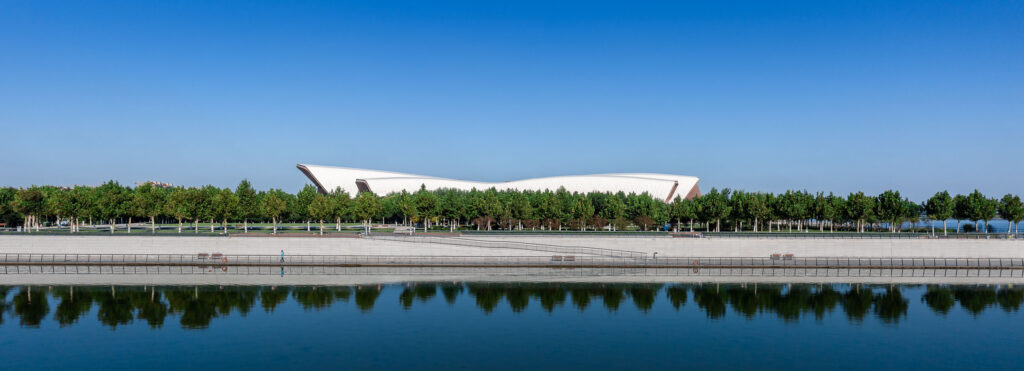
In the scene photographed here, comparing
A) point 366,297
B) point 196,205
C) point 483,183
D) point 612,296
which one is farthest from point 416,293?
point 483,183

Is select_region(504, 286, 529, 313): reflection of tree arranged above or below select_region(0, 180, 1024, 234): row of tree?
below

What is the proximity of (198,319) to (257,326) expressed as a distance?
9.96ft

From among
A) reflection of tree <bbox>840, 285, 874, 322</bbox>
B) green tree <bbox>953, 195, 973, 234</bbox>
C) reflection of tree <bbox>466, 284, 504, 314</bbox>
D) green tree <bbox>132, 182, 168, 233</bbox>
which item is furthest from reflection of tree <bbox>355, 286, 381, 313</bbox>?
green tree <bbox>953, 195, 973, 234</bbox>

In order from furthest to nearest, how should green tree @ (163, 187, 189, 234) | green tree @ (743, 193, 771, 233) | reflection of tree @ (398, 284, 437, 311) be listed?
green tree @ (743, 193, 771, 233)
green tree @ (163, 187, 189, 234)
reflection of tree @ (398, 284, 437, 311)

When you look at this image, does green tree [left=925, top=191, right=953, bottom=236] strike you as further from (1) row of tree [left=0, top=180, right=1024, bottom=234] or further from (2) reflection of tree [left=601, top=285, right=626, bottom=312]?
(2) reflection of tree [left=601, top=285, right=626, bottom=312]

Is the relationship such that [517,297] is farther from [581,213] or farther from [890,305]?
[581,213]

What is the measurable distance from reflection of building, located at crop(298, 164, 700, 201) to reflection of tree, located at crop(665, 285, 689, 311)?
76.5 metres

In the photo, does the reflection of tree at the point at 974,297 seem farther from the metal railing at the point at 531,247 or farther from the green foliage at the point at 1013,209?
the green foliage at the point at 1013,209

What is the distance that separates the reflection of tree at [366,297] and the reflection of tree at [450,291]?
125 inches

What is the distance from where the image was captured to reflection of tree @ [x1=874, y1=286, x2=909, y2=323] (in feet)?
91.6

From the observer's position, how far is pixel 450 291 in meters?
33.3

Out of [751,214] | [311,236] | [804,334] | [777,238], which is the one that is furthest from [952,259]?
[311,236]

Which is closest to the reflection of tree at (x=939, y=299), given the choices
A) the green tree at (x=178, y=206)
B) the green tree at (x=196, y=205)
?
the green tree at (x=196, y=205)

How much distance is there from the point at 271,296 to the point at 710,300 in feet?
66.8
